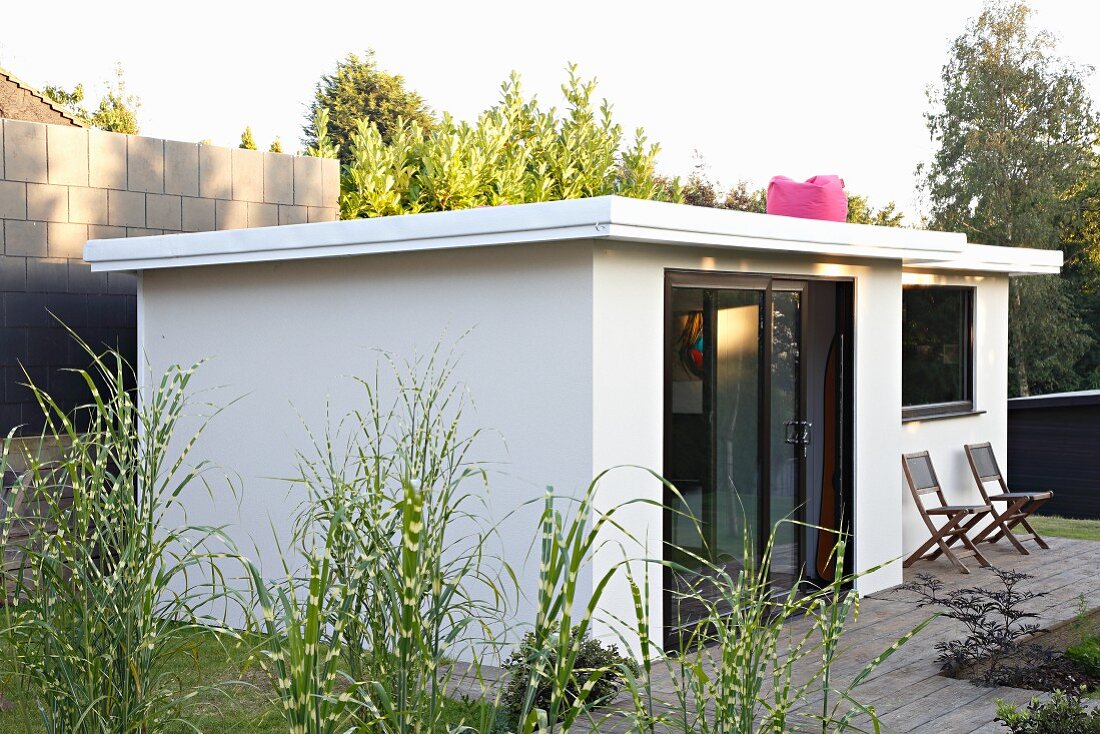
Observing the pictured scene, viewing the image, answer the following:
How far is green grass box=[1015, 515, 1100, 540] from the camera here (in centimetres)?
1101

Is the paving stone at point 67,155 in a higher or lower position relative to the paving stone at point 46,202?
higher

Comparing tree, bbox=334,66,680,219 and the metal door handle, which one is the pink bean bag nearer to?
the metal door handle

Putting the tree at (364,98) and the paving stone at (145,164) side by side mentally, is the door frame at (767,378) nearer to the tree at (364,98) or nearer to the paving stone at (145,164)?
the paving stone at (145,164)

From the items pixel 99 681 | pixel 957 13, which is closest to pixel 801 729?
pixel 99 681

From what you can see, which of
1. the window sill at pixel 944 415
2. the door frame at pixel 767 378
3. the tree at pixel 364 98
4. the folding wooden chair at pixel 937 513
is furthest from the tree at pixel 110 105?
the door frame at pixel 767 378

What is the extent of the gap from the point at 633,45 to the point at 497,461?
83.8 ft

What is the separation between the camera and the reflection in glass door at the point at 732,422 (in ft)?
21.9

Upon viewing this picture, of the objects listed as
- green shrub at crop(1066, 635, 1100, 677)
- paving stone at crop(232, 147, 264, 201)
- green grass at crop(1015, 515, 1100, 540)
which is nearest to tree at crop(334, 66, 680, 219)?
paving stone at crop(232, 147, 264, 201)

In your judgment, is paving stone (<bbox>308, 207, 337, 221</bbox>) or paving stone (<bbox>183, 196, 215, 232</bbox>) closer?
paving stone (<bbox>183, 196, 215, 232</bbox>)

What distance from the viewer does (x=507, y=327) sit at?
6355 millimetres

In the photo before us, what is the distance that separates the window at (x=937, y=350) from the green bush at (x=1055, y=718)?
487 centimetres

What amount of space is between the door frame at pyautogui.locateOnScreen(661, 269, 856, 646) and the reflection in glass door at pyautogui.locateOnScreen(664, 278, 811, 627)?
0.04ft

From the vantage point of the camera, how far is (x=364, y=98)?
40906 mm

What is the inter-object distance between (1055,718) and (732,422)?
292 cm
